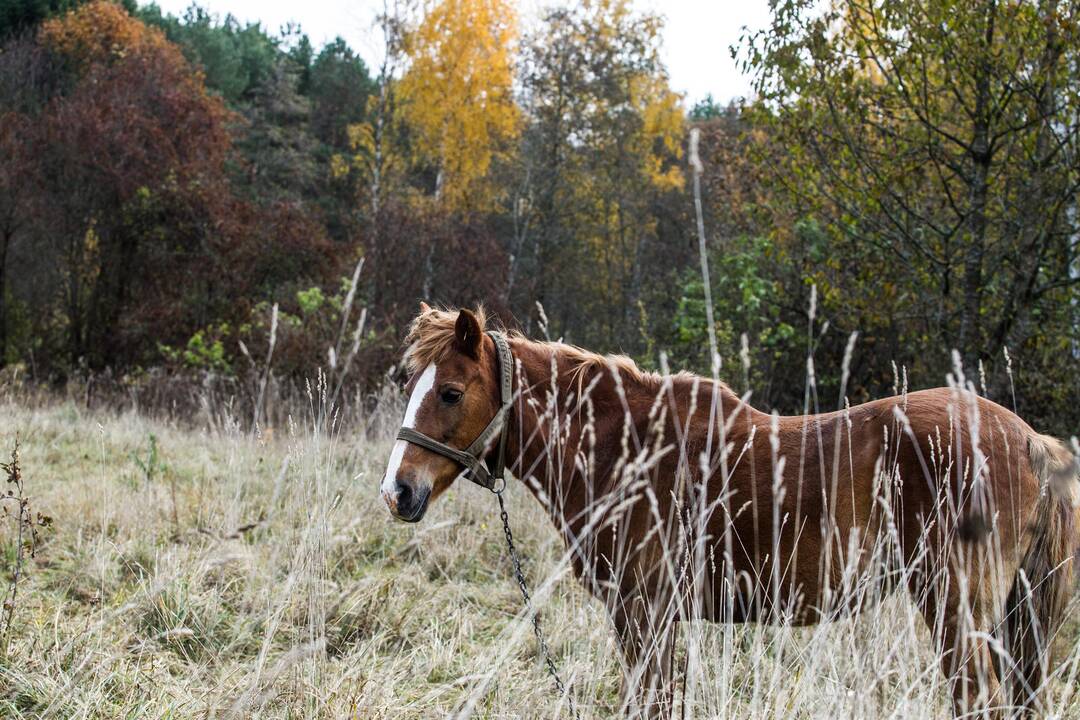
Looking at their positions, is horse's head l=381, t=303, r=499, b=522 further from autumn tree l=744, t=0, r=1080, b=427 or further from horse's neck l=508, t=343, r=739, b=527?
autumn tree l=744, t=0, r=1080, b=427

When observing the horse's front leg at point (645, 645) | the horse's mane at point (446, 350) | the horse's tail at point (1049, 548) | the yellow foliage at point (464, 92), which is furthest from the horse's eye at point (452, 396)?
the yellow foliage at point (464, 92)

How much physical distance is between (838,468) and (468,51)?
715 inches

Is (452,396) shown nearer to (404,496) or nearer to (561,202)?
(404,496)

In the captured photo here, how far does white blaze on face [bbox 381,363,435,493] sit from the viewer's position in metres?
2.56

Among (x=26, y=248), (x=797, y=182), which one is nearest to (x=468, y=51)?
(x=26, y=248)

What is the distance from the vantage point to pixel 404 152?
2088cm

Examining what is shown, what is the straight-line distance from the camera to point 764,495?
259 centimetres

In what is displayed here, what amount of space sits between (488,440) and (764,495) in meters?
0.96

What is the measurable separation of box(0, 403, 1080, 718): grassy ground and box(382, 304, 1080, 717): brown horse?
15 centimetres

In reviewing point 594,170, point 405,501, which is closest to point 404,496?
point 405,501

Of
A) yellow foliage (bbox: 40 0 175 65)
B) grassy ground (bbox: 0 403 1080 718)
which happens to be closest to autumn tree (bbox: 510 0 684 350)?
yellow foliage (bbox: 40 0 175 65)

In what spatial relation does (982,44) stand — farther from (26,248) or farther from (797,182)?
(26,248)

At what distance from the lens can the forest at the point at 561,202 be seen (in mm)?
5441

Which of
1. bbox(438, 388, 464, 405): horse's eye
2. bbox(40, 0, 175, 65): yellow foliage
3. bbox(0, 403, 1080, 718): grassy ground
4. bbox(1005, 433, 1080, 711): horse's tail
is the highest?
bbox(40, 0, 175, 65): yellow foliage
